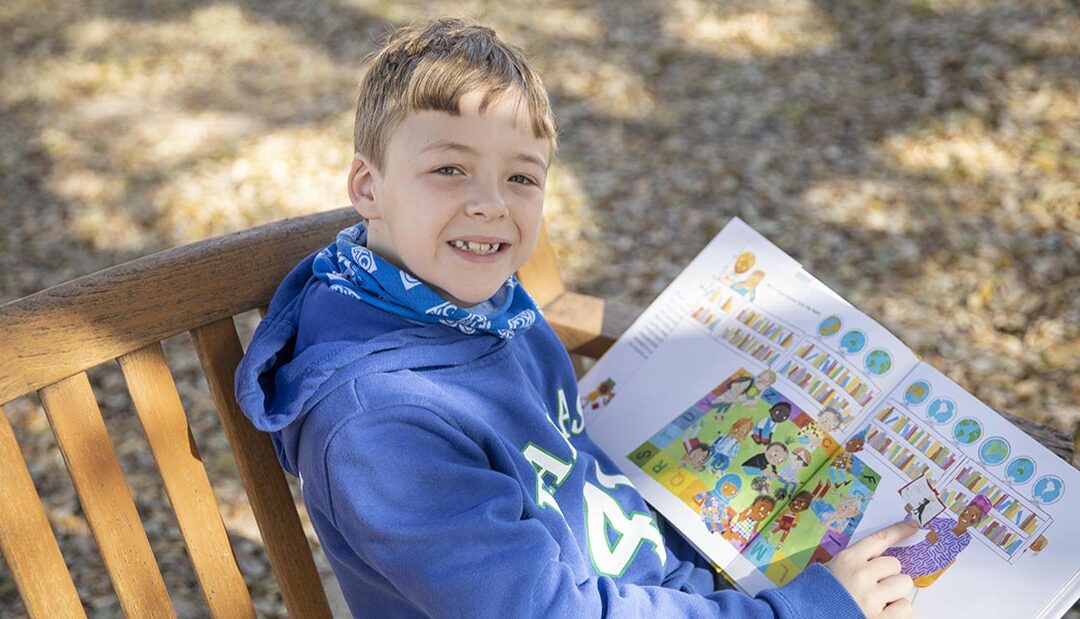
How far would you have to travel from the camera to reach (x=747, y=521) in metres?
1.69

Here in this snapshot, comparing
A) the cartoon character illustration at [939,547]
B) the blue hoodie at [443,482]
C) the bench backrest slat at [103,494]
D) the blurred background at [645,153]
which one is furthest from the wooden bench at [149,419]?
the blurred background at [645,153]

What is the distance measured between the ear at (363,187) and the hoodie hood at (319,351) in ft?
0.44

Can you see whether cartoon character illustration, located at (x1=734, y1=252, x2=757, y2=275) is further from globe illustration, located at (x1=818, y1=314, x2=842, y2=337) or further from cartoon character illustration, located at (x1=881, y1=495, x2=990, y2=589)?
cartoon character illustration, located at (x1=881, y1=495, x2=990, y2=589)

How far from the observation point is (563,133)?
5.12 m

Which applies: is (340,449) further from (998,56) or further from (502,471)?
(998,56)

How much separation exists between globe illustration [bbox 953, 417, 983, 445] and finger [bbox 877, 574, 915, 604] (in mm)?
238

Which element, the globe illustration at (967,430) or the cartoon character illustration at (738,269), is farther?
the cartoon character illustration at (738,269)

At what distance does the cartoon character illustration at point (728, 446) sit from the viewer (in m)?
1.78

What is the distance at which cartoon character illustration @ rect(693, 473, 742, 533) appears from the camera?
1.71 metres

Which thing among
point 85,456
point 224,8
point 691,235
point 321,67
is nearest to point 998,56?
point 691,235

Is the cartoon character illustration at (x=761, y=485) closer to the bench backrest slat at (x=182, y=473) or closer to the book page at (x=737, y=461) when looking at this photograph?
the book page at (x=737, y=461)

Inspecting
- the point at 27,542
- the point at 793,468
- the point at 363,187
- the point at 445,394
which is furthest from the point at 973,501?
the point at 27,542

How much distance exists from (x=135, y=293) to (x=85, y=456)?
9.8 inches

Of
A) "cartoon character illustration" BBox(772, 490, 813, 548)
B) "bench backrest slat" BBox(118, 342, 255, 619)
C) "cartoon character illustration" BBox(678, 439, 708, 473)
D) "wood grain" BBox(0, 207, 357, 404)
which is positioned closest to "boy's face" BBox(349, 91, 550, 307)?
"wood grain" BBox(0, 207, 357, 404)
